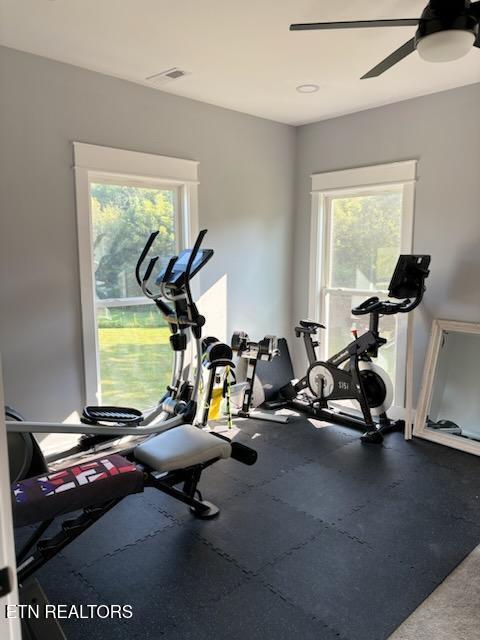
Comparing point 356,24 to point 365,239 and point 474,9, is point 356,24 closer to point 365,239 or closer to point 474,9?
point 474,9

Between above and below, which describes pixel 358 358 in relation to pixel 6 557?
below

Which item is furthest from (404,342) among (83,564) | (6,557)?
(6,557)

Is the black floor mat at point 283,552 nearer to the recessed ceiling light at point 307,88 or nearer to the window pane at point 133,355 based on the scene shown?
the window pane at point 133,355

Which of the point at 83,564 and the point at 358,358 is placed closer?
the point at 83,564

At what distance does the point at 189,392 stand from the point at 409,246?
225 cm

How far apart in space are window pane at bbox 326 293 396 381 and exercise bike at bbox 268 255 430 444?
323 millimetres

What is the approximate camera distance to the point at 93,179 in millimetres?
3545

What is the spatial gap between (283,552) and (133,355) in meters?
2.08

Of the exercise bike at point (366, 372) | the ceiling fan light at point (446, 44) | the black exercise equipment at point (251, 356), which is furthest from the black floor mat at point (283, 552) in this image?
the ceiling fan light at point (446, 44)

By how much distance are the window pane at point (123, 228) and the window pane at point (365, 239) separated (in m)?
1.73

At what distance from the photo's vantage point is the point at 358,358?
4043 mm

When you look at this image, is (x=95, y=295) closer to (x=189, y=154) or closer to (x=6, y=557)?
(x=189, y=154)

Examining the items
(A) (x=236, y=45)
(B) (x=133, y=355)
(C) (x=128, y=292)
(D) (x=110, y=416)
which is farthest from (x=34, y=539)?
(A) (x=236, y=45)

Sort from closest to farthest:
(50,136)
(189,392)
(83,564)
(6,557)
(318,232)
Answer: (6,557), (83,564), (50,136), (189,392), (318,232)
